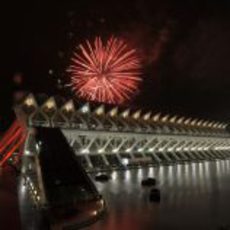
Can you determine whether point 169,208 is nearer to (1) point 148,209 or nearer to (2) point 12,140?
(1) point 148,209

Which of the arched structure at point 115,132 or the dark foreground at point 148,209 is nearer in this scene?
the dark foreground at point 148,209

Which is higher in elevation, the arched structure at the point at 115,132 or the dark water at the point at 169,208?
the arched structure at the point at 115,132

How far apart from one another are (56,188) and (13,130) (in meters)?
37.6

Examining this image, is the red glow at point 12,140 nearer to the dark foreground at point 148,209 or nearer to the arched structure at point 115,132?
the arched structure at point 115,132

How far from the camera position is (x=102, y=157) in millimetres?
60531

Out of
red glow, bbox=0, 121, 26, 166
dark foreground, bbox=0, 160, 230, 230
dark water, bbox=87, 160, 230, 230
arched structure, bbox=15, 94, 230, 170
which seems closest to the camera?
dark foreground, bbox=0, 160, 230, 230

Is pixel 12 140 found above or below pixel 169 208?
above

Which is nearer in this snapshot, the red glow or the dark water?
the dark water

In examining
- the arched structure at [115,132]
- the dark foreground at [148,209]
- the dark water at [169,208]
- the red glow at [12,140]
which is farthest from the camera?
the arched structure at [115,132]

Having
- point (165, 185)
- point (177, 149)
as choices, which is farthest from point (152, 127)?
point (165, 185)

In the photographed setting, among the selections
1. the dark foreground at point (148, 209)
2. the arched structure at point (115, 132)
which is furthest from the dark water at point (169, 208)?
the arched structure at point (115, 132)

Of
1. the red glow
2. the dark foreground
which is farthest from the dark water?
the red glow

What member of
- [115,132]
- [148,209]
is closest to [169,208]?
[148,209]

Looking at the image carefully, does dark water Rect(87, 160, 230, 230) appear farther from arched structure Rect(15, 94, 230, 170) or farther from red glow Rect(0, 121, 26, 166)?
arched structure Rect(15, 94, 230, 170)
